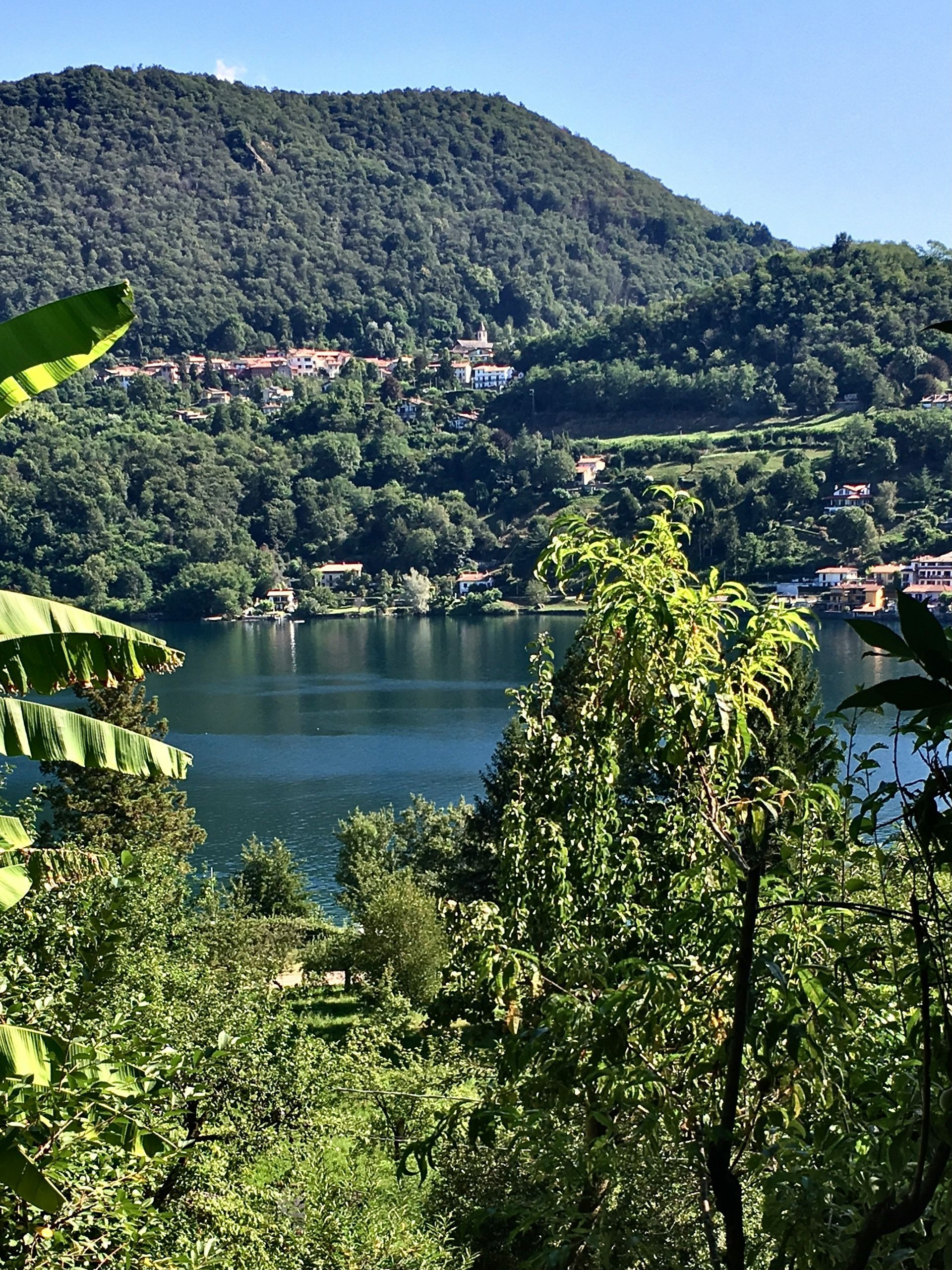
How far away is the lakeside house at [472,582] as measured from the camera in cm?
7162

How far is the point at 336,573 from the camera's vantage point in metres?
78.2

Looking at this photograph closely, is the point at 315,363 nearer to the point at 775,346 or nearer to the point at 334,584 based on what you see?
the point at 775,346

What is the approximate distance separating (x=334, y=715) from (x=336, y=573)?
37.1m

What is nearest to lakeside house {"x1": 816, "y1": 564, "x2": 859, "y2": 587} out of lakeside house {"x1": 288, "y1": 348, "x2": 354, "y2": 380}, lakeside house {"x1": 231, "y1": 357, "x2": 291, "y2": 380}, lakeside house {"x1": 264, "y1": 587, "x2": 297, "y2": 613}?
lakeside house {"x1": 264, "y1": 587, "x2": 297, "y2": 613}

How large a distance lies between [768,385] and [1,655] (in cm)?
9387

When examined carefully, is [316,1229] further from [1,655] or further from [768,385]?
[768,385]

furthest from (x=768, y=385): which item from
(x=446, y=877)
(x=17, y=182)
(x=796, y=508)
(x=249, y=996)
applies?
(x=17, y=182)

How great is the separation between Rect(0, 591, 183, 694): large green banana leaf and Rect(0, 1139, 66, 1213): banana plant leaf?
41.8 inches

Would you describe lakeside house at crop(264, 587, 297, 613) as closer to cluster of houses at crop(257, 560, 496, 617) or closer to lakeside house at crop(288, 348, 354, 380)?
cluster of houses at crop(257, 560, 496, 617)

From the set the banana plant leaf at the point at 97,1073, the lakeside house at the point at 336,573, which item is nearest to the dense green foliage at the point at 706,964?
the banana plant leaf at the point at 97,1073

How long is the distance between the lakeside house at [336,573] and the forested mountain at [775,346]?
90.7 ft

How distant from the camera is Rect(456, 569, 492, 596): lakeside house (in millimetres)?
71625

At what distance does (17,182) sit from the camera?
164 m

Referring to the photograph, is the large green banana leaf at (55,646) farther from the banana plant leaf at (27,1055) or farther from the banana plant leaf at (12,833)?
the banana plant leaf at (27,1055)
